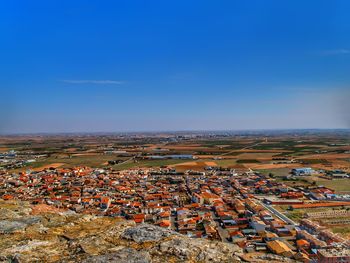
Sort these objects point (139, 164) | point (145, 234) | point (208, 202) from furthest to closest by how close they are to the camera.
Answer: point (139, 164), point (208, 202), point (145, 234)

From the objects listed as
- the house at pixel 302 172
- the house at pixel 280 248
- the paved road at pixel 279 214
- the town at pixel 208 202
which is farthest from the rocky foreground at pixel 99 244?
the house at pixel 302 172

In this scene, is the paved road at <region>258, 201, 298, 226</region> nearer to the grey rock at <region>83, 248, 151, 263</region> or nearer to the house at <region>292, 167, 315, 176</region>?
the house at <region>292, 167, 315, 176</region>

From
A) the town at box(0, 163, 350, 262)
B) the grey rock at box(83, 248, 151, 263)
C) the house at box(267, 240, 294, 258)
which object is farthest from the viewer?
the town at box(0, 163, 350, 262)

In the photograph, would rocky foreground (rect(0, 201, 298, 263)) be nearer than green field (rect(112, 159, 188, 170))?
Yes

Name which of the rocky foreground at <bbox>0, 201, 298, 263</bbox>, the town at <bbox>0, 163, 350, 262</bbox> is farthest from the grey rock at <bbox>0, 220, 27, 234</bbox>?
the town at <bbox>0, 163, 350, 262</bbox>

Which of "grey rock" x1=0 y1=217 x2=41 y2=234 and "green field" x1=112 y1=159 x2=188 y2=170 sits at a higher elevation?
"grey rock" x1=0 y1=217 x2=41 y2=234

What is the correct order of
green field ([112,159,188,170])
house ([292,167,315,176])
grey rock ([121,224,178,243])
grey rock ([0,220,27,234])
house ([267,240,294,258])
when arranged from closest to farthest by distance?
1. grey rock ([121,224,178,243])
2. grey rock ([0,220,27,234])
3. house ([267,240,294,258])
4. house ([292,167,315,176])
5. green field ([112,159,188,170])

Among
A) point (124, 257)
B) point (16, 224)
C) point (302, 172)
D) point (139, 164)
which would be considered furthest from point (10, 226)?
point (139, 164)

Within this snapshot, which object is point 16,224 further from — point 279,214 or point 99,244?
point 279,214
